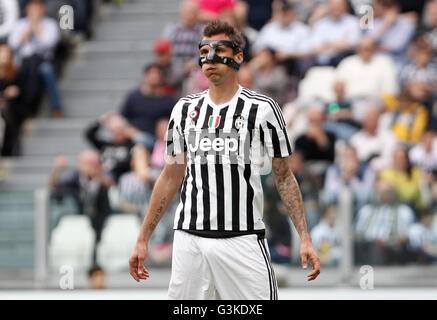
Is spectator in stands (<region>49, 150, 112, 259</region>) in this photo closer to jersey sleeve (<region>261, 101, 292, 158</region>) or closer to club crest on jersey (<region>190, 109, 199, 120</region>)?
club crest on jersey (<region>190, 109, 199, 120</region>)

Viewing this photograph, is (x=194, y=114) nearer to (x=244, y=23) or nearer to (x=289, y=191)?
(x=289, y=191)

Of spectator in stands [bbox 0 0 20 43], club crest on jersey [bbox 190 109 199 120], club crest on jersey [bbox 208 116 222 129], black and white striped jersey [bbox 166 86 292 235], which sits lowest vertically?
black and white striped jersey [bbox 166 86 292 235]

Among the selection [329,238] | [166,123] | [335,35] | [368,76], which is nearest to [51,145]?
[166,123]

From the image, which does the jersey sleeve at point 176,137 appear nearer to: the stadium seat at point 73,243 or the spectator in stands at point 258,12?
the stadium seat at point 73,243

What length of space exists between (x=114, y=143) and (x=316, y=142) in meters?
2.34

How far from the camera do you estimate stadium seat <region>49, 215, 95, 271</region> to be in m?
10.6

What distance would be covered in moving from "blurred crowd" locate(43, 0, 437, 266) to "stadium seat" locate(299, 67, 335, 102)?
0.01 metres

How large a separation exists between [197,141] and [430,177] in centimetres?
547

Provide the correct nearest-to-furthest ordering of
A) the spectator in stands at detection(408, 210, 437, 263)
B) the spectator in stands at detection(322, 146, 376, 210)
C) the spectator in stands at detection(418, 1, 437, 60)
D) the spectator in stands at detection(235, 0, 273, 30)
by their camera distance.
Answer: the spectator in stands at detection(408, 210, 437, 263) < the spectator in stands at detection(322, 146, 376, 210) < the spectator in stands at detection(418, 1, 437, 60) < the spectator in stands at detection(235, 0, 273, 30)

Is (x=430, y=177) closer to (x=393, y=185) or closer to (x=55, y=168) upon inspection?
(x=393, y=185)

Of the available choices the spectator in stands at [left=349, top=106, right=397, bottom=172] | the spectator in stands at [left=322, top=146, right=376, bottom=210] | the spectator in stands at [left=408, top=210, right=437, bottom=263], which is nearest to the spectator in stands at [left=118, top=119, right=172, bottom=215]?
the spectator in stands at [left=322, top=146, right=376, bottom=210]

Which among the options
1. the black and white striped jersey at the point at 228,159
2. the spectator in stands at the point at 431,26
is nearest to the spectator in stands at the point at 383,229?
the spectator in stands at the point at 431,26

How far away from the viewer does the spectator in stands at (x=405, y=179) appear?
1023cm

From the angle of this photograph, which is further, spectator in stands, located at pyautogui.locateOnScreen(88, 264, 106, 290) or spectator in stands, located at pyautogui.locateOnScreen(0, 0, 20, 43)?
spectator in stands, located at pyautogui.locateOnScreen(0, 0, 20, 43)
